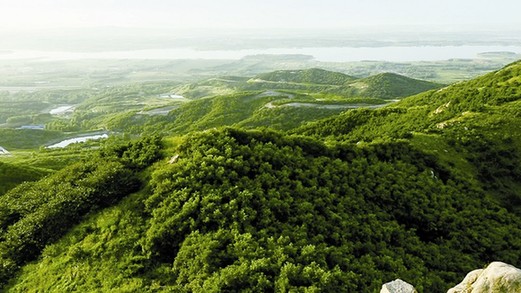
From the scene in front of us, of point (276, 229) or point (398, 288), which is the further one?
point (276, 229)

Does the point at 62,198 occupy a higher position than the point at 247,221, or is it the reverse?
the point at 62,198

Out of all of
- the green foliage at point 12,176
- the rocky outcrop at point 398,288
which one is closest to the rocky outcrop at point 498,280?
the rocky outcrop at point 398,288

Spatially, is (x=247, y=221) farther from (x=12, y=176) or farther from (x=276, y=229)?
(x=12, y=176)

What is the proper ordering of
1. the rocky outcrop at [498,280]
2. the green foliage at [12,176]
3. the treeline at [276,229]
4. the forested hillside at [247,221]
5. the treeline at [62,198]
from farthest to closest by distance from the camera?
1. the green foliage at [12,176]
2. the treeline at [62,198]
3. the forested hillside at [247,221]
4. the treeline at [276,229]
5. the rocky outcrop at [498,280]

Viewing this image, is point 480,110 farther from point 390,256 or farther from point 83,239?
point 83,239

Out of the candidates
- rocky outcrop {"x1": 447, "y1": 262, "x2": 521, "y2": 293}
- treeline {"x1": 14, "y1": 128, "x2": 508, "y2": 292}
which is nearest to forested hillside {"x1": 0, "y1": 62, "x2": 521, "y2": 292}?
treeline {"x1": 14, "y1": 128, "x2": 508, "y2": 292}

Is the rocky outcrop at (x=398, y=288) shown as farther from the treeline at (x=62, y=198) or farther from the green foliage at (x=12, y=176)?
the green foliage at (x=12, y=176)

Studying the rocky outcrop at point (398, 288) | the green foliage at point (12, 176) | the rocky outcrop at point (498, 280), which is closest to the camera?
the rocky outcrop at point (498, 280)

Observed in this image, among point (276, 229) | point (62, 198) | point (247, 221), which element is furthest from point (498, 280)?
point (62, 198)

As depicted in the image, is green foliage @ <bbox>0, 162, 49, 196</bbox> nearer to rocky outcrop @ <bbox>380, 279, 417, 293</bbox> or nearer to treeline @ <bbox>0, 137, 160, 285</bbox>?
treeline @ <bbox>0, 137, 160, 285</bbox>

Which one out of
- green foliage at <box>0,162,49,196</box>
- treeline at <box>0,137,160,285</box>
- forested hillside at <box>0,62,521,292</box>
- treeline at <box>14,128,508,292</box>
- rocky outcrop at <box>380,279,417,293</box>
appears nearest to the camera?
rocky outcrop at <box>380,279,417,293</box>
